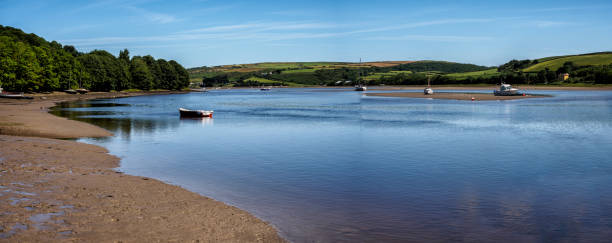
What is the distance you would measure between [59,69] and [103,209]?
398ft

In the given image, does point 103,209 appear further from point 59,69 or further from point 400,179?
point 59,69

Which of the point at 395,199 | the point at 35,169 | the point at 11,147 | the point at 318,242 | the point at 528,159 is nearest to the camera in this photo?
the point at 318,242

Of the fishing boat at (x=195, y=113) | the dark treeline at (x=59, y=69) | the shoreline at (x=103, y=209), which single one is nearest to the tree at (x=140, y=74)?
the dark treeline at (x=59, y=69)

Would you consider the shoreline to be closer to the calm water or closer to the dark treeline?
the calm water

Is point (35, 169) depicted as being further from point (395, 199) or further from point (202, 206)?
point (395, 199)

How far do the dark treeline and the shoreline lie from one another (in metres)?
87.8

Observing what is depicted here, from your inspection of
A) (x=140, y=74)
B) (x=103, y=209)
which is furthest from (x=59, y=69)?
(x=103, y=209)

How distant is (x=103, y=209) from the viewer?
12500mm

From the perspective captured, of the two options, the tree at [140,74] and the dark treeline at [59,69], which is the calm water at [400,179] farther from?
the tree at [140,74]

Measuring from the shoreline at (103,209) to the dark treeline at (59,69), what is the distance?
87.8 meters

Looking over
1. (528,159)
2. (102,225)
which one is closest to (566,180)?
(528,159)

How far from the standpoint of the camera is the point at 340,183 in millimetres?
18422

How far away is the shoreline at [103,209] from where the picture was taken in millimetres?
10594

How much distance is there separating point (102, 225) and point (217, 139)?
23565mm
